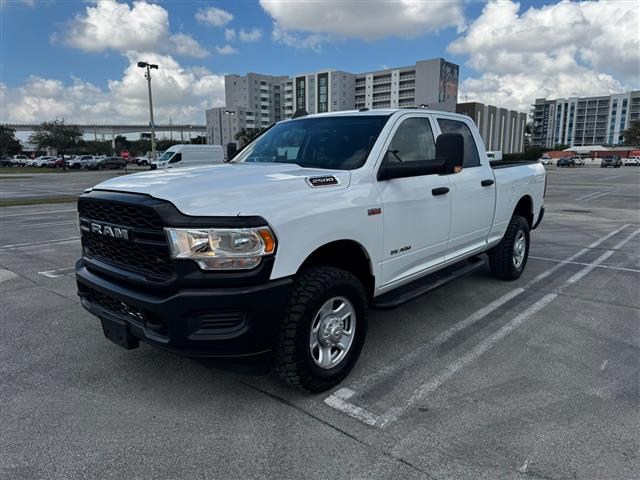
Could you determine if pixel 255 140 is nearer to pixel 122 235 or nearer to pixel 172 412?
pixel 122 235

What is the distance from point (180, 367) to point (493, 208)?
3773 millimetres

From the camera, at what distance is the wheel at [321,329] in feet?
9.80

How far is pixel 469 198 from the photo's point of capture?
483 centimetres

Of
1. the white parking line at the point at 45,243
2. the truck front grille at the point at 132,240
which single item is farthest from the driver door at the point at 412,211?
the white parking line at the point at 45,243

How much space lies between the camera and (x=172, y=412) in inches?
123

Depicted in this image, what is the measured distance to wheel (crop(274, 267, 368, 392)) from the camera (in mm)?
2986

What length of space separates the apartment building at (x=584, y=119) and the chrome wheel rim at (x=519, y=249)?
583 feet

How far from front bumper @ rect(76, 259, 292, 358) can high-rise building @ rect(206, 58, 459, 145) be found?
119m

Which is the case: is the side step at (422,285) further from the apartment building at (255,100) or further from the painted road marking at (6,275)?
the apartment building at (255,100)

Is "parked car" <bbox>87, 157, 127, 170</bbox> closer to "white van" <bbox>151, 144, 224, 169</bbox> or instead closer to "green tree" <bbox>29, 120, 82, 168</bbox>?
"green tree" <bbox>29, 120, 82, 168</bbox>

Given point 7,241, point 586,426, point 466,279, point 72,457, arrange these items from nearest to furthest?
point 72,457, point 586,426, point 466,279, point 7,241

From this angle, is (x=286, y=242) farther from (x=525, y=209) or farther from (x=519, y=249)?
(x=525, y=209)

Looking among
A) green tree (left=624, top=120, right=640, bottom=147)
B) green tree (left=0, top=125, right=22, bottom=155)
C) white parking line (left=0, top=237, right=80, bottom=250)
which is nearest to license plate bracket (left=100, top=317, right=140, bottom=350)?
white parking line (left=0, top=237, right=80, bottom=250)

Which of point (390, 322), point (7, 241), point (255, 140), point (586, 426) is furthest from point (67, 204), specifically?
point (586, 426)
